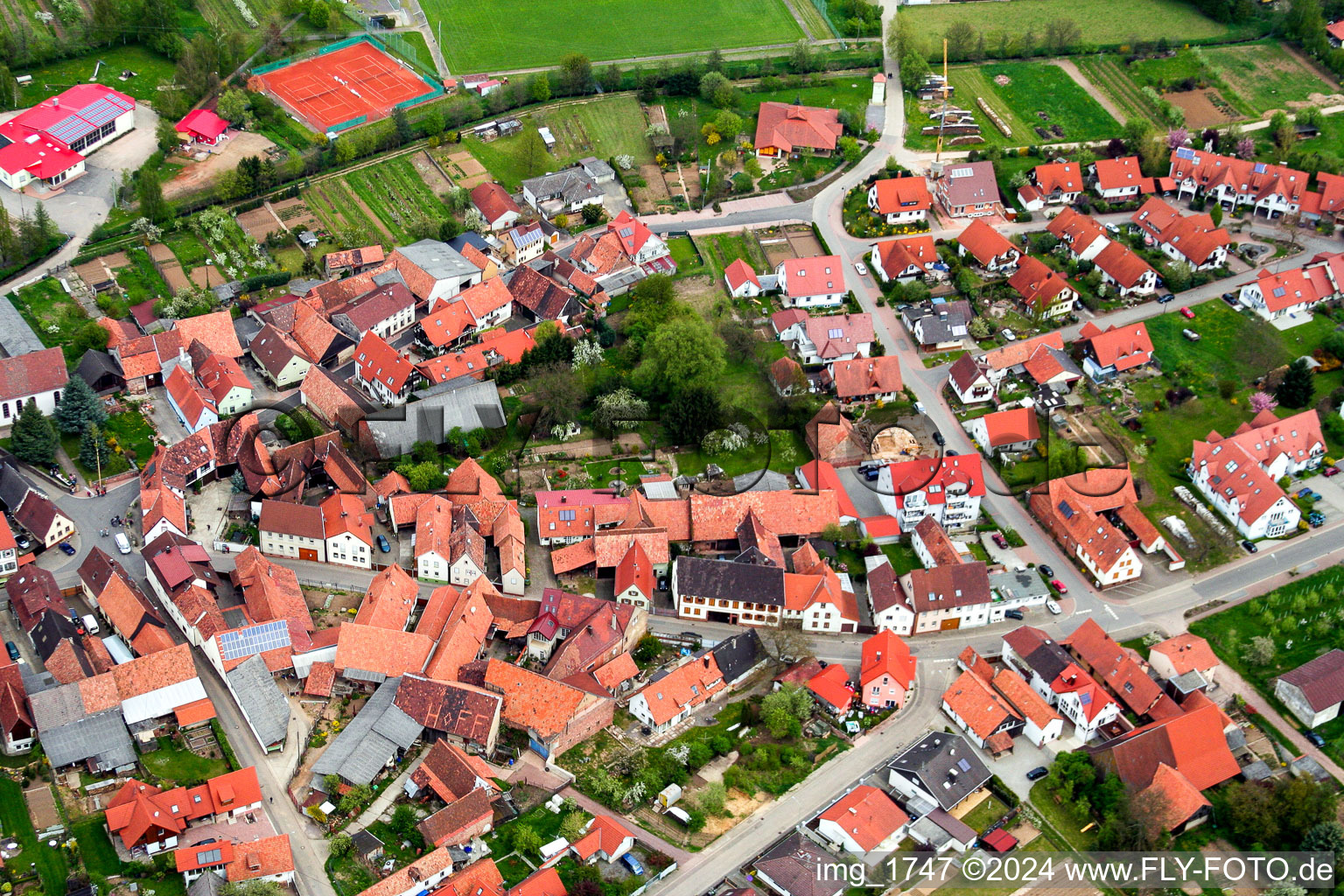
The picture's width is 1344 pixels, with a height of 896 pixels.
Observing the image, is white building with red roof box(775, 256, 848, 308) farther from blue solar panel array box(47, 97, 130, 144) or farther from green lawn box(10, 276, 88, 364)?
blue solar panel array box(47, 97, 130, 144)

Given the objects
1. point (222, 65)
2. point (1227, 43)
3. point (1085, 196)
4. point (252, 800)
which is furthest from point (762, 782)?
point (1227, 43)

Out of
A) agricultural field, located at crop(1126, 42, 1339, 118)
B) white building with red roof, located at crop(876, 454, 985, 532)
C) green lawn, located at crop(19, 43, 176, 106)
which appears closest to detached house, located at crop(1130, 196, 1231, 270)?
agricultural field, located at crop(1126, 42, 1339, 118)

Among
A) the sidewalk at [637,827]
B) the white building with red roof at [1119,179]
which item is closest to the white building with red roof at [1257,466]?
the white building with red roof at [1119,179]

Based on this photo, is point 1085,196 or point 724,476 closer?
point 724,476

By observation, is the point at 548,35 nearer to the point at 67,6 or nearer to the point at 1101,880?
the point at 67,6

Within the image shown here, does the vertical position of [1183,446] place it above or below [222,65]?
below

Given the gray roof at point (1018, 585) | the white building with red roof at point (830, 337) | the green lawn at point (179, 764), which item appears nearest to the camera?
the green lawn at point (179, 764)

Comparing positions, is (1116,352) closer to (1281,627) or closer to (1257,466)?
(1257,466)

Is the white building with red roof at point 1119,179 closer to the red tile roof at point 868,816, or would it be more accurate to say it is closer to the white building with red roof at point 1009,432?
the white building with red roof at point 1009,432
